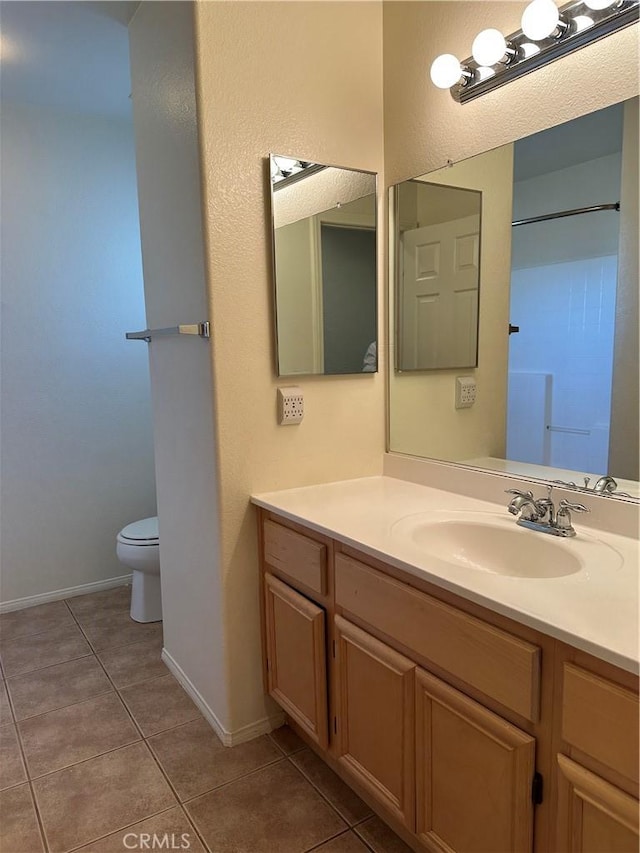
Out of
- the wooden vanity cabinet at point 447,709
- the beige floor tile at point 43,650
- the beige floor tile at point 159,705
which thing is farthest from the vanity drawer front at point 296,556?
the beige floor tile at point 43,650

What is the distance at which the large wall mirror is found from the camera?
53.7 inches

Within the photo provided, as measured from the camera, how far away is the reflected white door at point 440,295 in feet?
5.92

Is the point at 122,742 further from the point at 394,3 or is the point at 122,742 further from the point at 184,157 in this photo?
the point at 394,3

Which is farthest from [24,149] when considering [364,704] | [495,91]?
[364,704]

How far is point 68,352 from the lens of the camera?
297cm

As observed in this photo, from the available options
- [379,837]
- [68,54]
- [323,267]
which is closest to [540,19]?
[323,267]

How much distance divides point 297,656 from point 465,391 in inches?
38.9

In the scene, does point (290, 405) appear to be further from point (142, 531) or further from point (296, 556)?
point (142, 531)

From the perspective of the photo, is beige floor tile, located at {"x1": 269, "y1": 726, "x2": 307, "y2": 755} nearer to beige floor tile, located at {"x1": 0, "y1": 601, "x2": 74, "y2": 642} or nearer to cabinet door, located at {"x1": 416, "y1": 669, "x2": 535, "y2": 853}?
cabinet door, located at {"x1": 416, "y1": 669, "x2": 535, "y2": 853}

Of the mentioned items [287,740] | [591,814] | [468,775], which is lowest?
[287,740]

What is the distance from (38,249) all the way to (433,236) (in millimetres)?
2037

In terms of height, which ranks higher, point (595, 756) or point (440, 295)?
point (440, 295)

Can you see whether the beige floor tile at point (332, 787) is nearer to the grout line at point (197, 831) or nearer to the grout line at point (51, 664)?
the grout line at point (197, 831)

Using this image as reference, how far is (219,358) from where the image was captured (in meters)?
1.75
